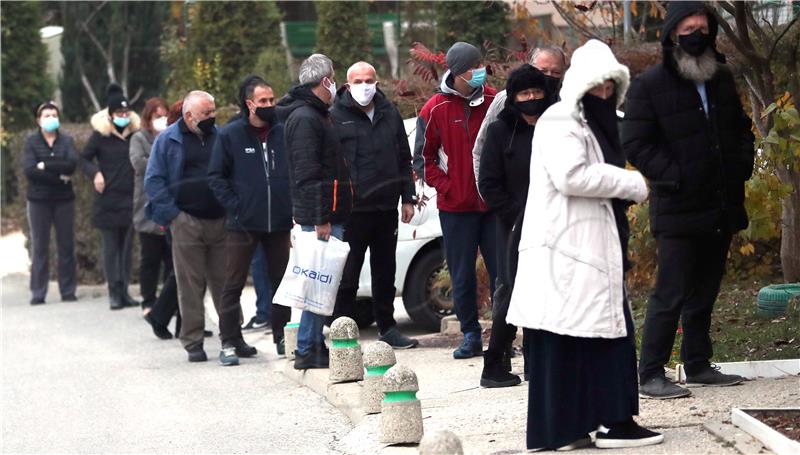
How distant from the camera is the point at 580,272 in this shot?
649cm

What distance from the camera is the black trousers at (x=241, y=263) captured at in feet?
36.6

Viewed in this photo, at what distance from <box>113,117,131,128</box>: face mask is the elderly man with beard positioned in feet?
28.8

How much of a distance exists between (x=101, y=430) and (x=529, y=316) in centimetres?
347

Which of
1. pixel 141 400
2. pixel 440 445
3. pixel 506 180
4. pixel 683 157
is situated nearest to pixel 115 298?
pixel 141 400

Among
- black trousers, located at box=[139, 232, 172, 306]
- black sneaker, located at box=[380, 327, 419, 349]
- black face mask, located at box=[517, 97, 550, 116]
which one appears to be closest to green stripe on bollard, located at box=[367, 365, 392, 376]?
black face mask, located at box=[517, 97, 550, 116]

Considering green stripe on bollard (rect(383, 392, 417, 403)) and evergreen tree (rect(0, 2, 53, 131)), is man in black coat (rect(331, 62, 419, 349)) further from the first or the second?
evergreen tree (rect(0, 2, 53, 131))

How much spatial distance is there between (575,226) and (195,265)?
563 cm

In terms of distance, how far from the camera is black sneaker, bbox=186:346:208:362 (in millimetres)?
11680

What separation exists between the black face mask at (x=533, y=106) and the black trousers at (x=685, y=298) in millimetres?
943

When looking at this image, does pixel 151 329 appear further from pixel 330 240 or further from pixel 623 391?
pixel 623 391

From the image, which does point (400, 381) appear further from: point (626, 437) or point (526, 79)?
point (526, 79)

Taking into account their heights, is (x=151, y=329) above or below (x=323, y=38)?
below

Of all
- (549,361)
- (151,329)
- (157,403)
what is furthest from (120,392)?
(549,361)

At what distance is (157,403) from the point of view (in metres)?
9.84
